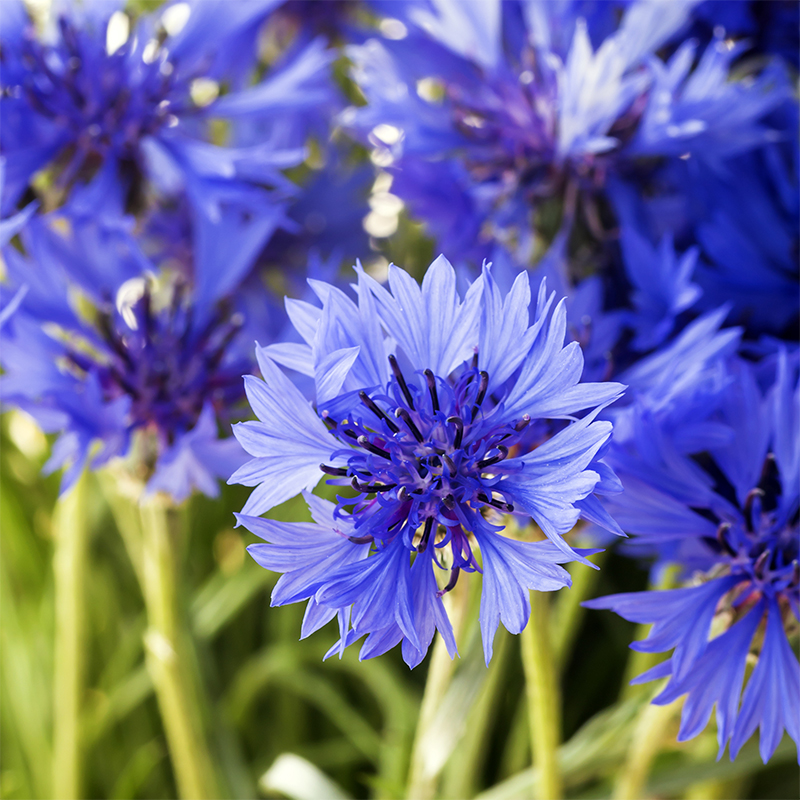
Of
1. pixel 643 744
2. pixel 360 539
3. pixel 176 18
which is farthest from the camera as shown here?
pixel 176 18

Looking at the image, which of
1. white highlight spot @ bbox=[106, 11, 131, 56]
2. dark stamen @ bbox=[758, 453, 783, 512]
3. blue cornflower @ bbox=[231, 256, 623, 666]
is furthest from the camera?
white highlight spot @ bbox=[106, 11, 131, 56]

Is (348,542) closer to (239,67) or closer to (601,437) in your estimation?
(601,437)

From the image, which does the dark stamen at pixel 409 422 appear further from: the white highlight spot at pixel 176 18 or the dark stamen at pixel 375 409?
the white highlight spot at pixel 176 18

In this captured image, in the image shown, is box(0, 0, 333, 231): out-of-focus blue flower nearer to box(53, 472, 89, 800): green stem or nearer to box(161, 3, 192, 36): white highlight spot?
box(161, 3, 192, 36): white highlight spot

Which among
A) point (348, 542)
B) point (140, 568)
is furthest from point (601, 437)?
point (140, 568)

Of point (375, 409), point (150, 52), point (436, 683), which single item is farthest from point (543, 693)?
point (150, 52)

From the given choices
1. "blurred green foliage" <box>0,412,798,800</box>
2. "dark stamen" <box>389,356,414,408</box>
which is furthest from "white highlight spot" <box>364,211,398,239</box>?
"dark stamen" <box>389,356,414,408</box>

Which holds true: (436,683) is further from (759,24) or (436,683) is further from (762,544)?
(759,24)
